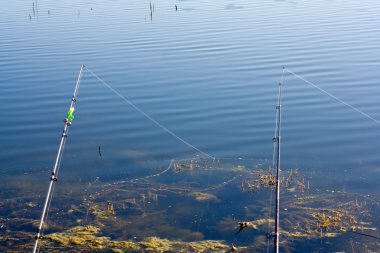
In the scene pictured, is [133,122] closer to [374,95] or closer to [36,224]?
[36,224]

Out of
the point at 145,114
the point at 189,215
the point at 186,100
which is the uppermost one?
the point at 186,100

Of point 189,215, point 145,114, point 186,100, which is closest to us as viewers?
point 189,215

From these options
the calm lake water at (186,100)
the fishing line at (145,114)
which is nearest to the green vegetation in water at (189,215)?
the calm lake water at (186,100)

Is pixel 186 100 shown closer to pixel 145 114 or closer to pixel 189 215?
pixel 145 114

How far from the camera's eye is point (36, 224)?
12.5m

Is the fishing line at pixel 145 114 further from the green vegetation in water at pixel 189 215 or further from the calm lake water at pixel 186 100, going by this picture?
the green vegetation in water at pixel 189 215

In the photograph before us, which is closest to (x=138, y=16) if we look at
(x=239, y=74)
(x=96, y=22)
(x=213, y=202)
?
(x=96, y=22)

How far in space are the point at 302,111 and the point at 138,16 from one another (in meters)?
24.4

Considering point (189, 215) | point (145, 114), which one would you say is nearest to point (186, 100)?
point (145, 114)

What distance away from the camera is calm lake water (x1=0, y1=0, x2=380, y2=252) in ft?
49.3

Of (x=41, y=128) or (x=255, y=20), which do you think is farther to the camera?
(x=255, y=20)

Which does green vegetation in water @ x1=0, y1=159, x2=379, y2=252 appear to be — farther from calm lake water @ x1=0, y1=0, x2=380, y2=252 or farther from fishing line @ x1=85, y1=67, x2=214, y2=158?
fishing line @ x1=85, y1=67, x2=214, y2=158

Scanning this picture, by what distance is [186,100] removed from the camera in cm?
2103

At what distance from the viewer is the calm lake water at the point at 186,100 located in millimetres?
15039
